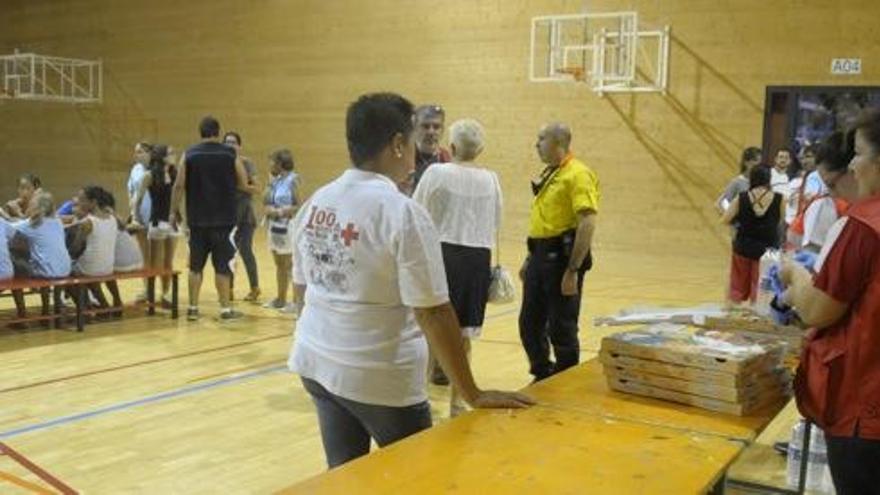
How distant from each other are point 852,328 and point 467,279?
262 centimetres

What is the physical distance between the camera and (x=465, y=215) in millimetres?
4363

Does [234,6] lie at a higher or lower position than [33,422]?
higher

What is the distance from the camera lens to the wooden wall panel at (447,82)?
459 inches

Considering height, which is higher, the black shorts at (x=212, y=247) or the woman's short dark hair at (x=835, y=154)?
the woman's short dark hair at (x=835, y=154)

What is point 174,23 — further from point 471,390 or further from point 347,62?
point 471,390

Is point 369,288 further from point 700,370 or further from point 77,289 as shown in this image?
point 77,289

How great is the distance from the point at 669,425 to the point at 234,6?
14.8 meters

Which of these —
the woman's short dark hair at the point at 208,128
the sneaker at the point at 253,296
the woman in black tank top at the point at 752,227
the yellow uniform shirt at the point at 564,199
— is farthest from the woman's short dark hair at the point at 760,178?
the sneaker at the point at 253,296

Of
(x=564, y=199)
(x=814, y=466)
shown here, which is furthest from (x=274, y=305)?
(x=814, y=466)

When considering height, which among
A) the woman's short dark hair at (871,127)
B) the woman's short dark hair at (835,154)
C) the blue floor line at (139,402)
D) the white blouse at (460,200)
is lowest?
the blue floor line at (139,402)

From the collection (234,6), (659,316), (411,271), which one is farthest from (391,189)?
(234,6)

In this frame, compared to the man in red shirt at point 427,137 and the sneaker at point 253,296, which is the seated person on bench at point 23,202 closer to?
the sneaker at point 253,296

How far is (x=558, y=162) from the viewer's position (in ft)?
15.2

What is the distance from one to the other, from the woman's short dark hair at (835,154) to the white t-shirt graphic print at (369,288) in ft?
3.81
